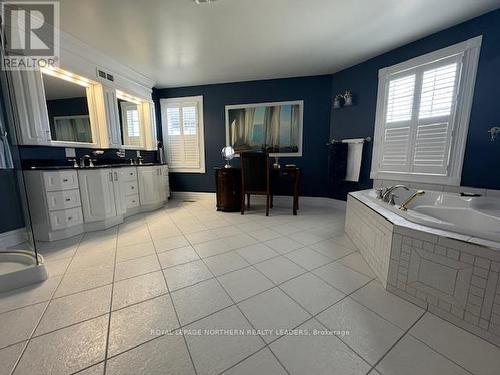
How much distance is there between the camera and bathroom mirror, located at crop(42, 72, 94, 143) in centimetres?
243

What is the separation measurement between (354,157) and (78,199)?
399 centimetres

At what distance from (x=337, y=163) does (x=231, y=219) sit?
204 centimetres

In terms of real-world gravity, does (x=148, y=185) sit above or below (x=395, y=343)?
above

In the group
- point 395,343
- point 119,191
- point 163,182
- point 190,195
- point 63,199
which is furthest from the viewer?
point 190,195

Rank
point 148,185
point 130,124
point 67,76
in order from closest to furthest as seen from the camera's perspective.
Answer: point 67,76, point 148,185, point 130,124

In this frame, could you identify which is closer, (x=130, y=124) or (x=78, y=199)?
(x=78, y=199)

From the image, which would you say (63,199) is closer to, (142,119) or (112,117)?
(112,117)

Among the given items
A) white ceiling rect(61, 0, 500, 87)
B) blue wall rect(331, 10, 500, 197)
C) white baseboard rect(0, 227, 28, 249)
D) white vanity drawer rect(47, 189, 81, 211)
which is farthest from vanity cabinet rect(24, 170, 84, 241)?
blue wall rect(331, 10, 500, 197)

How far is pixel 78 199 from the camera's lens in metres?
2.40

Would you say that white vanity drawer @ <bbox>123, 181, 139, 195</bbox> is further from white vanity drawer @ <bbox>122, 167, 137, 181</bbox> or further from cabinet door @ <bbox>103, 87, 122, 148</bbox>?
cabinet door @ <bbox>103, 87, 122, 148</bbox>

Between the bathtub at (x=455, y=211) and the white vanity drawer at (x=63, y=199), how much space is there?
3.40 meters

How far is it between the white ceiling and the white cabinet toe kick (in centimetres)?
168

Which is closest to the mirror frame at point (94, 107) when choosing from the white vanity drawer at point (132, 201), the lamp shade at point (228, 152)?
the white vanity drawer at point (132, 201)

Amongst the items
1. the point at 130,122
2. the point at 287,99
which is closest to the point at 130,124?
the point at 130,122
